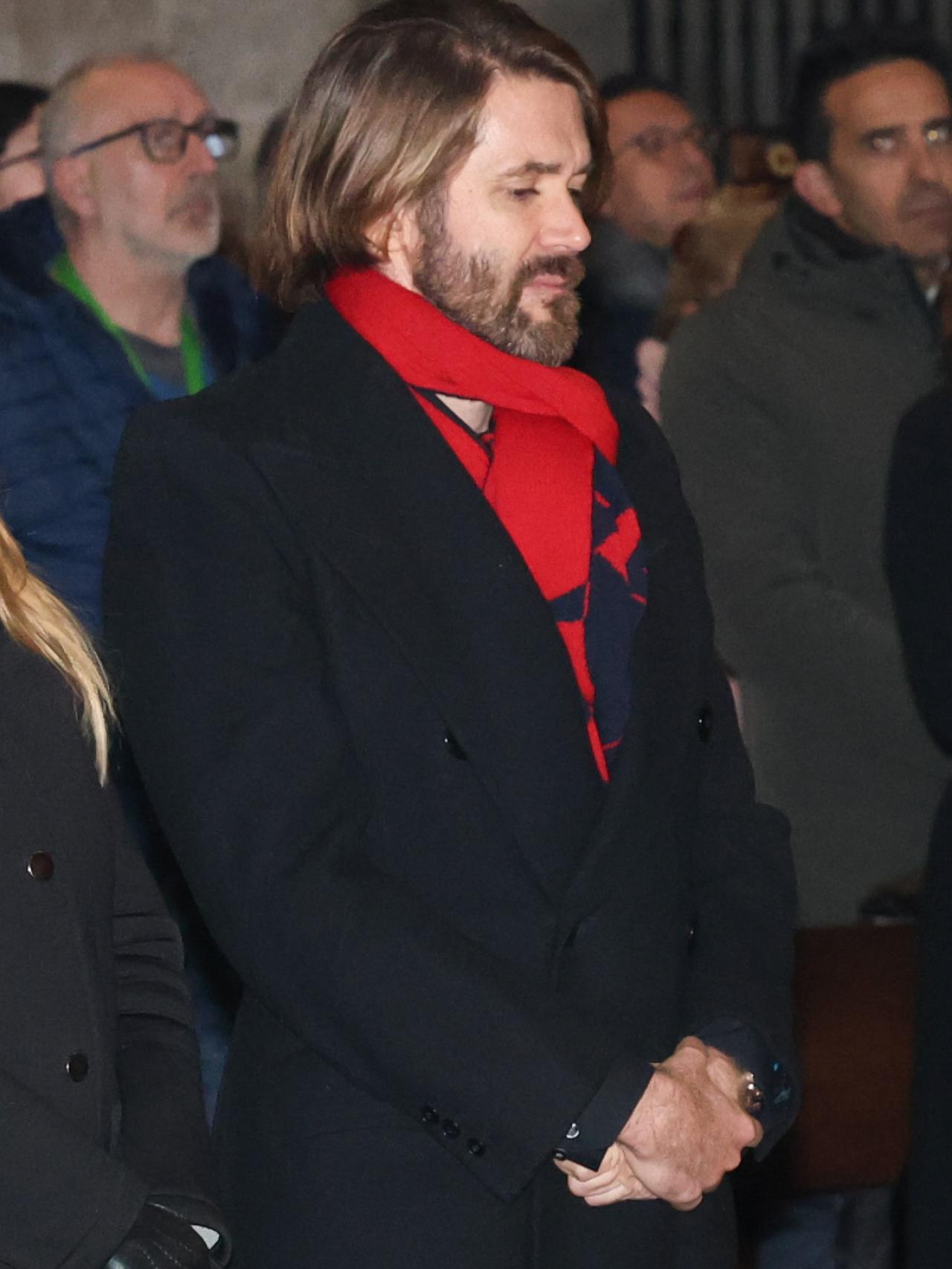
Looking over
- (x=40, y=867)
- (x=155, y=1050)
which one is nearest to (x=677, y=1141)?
(x=155, y=1050)

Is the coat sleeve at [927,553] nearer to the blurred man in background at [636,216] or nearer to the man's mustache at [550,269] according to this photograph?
the man's mustache at [550,269]

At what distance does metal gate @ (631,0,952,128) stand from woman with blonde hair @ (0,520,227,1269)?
2704 mm

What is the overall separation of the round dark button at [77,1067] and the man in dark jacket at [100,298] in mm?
1211

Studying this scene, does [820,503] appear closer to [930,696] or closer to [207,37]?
[930,696]

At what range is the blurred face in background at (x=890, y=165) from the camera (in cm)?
341

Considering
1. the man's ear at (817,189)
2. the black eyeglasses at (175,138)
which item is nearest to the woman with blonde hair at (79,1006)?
the black eyeglasses at (175,138)

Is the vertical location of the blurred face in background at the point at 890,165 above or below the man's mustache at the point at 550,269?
below

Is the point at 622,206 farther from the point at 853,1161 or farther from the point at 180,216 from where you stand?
the point at 853,1161

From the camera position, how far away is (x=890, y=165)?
3.46 metres

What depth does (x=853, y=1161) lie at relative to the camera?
278cm

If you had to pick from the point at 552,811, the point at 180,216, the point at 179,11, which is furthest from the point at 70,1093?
the point at 179,11

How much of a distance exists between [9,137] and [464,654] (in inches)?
73.8

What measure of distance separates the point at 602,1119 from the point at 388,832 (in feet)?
0.87

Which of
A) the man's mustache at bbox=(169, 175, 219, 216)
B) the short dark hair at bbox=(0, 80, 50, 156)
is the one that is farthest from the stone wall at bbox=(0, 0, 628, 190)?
the man's mustache at bbox=(169, 175, 219, 216)
